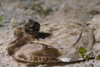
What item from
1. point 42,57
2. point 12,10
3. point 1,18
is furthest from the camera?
point 12,10

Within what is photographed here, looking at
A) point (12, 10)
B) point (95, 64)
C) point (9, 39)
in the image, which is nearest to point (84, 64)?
point (95, 64)

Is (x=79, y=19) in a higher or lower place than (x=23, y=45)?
higher

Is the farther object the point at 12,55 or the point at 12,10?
the point at 12,10

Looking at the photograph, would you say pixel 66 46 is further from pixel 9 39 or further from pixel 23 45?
pixel 9 39

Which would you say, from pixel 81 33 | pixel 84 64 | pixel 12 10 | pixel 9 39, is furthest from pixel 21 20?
pixel 84 64

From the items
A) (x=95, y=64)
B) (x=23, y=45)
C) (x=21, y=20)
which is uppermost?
(x=21, y=20)

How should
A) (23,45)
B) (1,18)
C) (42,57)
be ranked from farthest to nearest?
(1,18), (23,45), (42,57)

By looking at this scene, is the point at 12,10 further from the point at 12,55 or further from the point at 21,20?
the point at 12,55

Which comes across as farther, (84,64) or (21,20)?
(21,20)

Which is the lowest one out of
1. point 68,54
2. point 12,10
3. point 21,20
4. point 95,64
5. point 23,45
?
point 95,64
